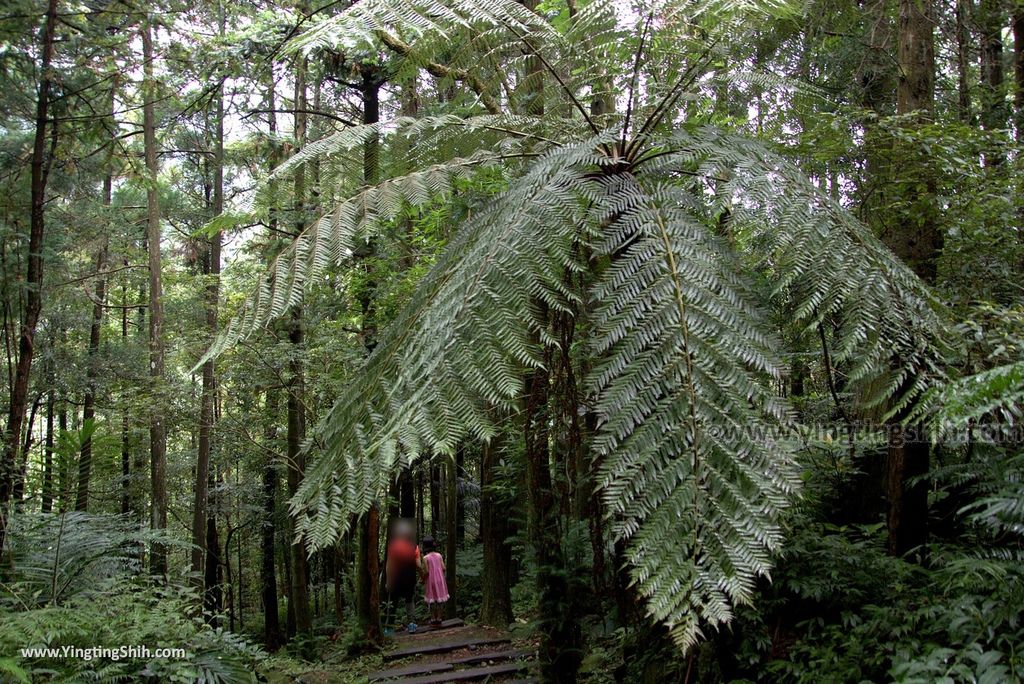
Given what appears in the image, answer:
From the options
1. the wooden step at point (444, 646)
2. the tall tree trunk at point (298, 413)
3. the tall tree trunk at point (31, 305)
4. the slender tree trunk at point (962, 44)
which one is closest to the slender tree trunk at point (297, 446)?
the tall tree trunk at point (298, 413)

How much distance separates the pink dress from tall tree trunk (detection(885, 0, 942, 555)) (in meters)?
7.51

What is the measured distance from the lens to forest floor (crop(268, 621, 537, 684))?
669 centimetres

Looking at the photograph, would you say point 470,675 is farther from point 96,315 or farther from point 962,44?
point 96,315

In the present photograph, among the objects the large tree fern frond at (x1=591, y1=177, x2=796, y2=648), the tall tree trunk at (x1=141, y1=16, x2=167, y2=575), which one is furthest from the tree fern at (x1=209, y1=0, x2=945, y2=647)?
the tall tree trunk at (x1=141, y1=16, x2=167, y2=575)

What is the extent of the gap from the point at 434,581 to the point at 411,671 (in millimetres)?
2834

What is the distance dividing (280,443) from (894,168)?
10.9 metres

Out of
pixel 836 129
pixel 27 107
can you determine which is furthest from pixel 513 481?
pixel 27 107

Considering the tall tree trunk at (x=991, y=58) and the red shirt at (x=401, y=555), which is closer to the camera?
the tall tree trunk at (x=991, y=58)

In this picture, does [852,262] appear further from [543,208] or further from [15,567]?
[15,567]

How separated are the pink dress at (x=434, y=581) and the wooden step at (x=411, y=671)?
2.45 meters

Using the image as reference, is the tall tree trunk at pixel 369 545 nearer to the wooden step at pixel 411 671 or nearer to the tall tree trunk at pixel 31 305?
the wooden step at pixel 411 671

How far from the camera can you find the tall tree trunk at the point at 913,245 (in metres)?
3.49

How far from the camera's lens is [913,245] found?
146 inches

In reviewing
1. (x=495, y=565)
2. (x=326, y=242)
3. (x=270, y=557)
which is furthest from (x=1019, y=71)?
(x=270, y=557)
